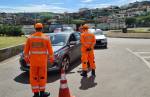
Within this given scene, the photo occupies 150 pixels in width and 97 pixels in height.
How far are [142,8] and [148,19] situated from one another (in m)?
39.2

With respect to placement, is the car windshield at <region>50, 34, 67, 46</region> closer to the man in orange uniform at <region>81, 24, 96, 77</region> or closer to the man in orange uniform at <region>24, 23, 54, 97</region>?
the man in orange uniform at <region>81, 24, 96, 77</region>

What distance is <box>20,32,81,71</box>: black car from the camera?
11.6m

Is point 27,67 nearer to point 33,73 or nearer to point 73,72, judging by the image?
point 73,72

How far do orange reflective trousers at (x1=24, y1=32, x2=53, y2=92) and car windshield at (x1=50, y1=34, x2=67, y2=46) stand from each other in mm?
5035

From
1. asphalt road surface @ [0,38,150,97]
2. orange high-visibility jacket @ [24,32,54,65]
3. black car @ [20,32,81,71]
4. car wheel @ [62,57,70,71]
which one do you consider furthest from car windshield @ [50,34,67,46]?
orange high-visibility jacket @ [24,32,54,65]

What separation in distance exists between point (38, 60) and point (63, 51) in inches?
172

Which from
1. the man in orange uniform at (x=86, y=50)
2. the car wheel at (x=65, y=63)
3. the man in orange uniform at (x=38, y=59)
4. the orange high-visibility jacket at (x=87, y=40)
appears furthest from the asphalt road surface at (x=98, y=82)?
the orange high-visibility jacket at (x=87, y=40)

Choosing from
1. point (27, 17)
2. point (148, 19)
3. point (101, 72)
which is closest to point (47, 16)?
point (27, 17)

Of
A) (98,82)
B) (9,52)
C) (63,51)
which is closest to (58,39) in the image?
(63,51)

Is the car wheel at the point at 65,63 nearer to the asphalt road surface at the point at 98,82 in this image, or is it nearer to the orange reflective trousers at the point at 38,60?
the asphalt road surface at the point at 98,82

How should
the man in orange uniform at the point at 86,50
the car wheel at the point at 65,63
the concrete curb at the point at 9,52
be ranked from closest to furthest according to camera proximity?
the man in orange uniform at the point at 86,50
the car wheel at the point at 65,63
the concrete curb at the point at 9,52

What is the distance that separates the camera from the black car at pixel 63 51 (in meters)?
11.6

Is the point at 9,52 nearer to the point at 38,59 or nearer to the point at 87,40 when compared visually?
the point at 87,40

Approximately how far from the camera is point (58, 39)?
1385 centimetres
